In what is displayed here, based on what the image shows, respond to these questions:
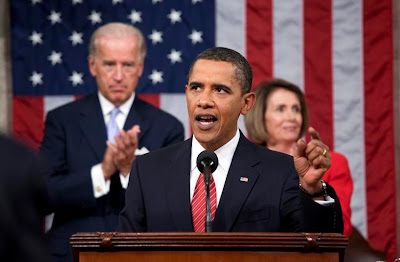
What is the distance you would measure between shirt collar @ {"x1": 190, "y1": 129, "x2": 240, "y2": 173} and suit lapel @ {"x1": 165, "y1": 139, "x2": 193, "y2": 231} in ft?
0.08

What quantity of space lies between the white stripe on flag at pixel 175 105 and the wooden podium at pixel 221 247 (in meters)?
3.00

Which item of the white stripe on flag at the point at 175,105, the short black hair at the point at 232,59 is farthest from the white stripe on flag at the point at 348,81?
the short black hair at the point at 232,59

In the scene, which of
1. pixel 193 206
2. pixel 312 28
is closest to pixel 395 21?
pixel 312 28

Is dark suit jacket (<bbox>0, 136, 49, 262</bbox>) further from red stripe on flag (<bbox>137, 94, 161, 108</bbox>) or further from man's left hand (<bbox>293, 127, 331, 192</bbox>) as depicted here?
red stripe on flag (<bbox>137, 94, 161, 108</bbox>)

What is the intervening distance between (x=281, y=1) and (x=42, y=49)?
173 cm

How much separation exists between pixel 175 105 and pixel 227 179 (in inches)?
98.2

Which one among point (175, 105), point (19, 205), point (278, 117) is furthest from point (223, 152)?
point (175, 105)

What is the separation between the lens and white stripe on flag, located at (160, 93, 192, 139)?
5.15 m

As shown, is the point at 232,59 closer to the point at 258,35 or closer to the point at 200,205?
the point at 200,205

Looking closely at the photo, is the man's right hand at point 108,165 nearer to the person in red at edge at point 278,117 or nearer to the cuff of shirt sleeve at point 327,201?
the person in red at edge at point 278,117

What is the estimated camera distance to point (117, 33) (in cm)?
482

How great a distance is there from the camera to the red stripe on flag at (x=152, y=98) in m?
5.15

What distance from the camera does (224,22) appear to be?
5.21 metres

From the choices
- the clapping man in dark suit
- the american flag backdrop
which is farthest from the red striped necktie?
the american flag backdrop
